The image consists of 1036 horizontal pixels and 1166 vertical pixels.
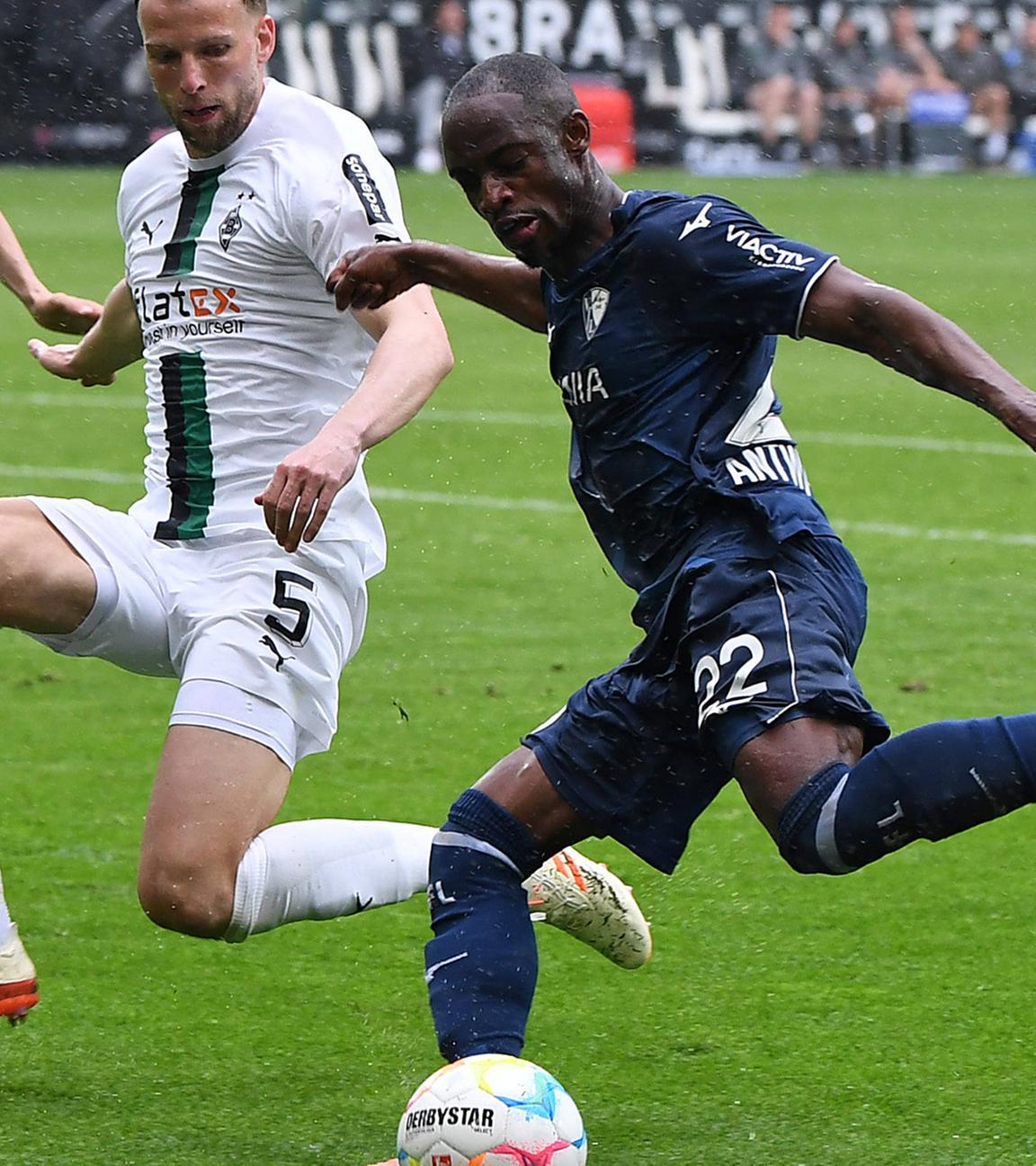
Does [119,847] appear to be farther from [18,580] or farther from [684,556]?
[684,556]

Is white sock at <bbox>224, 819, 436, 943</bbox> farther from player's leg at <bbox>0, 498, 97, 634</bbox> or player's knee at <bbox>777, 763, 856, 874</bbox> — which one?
player's knee at <bbox>777, 763, 856, 874</bbox>

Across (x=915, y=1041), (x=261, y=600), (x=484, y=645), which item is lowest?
(x=484, y=645)

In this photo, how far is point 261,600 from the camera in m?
4.46

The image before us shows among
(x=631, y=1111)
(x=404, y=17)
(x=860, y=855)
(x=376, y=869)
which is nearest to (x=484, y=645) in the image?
(x=376, y=869)

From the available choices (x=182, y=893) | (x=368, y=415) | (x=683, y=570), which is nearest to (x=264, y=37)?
(x=368, y=415)

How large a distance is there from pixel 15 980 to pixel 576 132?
1847 millimetres

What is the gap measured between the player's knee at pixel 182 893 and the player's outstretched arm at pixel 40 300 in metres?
1.62

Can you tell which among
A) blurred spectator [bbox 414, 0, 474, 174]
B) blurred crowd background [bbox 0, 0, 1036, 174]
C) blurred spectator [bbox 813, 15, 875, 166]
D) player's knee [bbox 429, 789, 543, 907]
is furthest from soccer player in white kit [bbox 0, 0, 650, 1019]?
blurred spectator [bbox 813, 15, 875, 166]

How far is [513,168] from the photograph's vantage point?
3701mm

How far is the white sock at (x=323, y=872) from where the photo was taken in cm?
424

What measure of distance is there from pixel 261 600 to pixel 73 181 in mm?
22219

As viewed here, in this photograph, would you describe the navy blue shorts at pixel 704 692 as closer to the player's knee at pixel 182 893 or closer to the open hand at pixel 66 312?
the player's knee at pixel 182 893

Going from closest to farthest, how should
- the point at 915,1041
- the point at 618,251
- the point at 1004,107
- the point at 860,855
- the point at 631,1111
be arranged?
the point at 860,855 < the point at 618,251 < the point at 631,1111 < the point at 915,1041 < the point at 1004,107

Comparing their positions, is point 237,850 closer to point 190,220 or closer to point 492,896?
point 492,896
